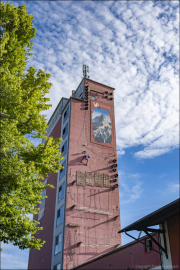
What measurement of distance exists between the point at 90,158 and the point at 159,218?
2099cm

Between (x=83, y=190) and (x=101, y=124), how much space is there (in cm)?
1033

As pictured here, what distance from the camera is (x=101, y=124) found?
3469 centimetres

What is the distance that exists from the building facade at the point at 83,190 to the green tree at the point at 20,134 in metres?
16.2

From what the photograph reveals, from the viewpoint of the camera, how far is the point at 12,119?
36.1 feet

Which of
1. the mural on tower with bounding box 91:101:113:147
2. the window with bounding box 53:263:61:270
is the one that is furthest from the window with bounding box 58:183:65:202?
the mural on tower with bounding box 91:101:113:147

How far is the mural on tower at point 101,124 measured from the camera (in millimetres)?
33478

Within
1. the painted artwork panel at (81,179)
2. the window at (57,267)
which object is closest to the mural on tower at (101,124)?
the painted artwork panel at (81,179)

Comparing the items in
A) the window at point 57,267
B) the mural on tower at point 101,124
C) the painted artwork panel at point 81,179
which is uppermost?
the mural on tower at point 101,124

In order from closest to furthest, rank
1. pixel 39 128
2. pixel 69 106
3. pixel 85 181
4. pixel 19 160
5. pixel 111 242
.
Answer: pixel 19 160 < pixel 39 128 < pixel 111 242 < pixel 85 181 < pixel 69 106

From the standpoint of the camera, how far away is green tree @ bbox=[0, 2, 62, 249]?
9898mm

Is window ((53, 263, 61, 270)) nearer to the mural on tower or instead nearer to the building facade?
the building facade

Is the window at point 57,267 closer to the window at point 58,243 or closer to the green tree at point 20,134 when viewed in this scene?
the window at point 58,243

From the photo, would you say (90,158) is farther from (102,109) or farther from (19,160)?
(19,160)

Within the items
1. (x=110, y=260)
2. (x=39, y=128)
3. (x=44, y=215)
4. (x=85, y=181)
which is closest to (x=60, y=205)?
(x=85, y=181)
